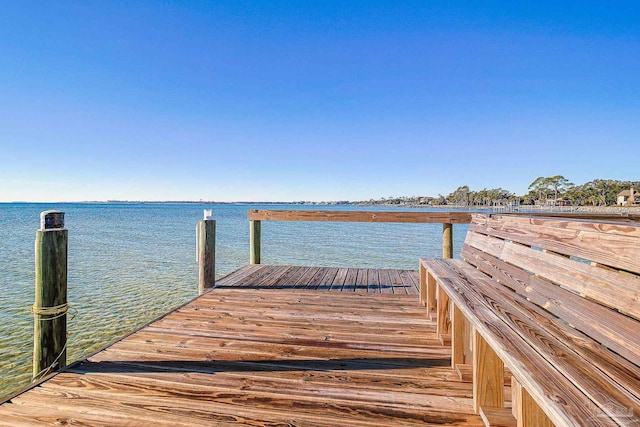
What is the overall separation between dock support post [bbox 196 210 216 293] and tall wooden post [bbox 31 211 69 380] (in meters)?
1.96

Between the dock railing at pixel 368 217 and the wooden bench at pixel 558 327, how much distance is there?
267 centimetres

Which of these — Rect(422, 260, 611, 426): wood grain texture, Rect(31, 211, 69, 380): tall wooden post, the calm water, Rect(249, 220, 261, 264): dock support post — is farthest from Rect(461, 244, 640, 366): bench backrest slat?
the calm water

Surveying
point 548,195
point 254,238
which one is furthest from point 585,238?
point 548,195

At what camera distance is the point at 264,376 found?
2.04m

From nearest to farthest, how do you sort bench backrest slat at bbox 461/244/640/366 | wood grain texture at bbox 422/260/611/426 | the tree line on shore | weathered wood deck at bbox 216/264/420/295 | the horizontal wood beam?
wood grain texture at bbox 422/260/611/426 < bench backrest slat at bbox 461/244/640/366 < weathered wood deck at bbox 216/264/420/295 < the horizontal wood beam < the tree line on shore

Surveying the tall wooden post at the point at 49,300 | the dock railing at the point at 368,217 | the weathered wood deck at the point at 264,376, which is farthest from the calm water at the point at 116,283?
the dock railing at the point at 368,217

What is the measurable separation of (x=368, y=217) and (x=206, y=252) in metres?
2.65

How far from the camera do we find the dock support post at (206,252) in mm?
4184

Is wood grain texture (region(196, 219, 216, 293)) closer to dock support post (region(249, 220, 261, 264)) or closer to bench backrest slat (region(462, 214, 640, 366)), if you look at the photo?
dock support post (region(249, 220, 261, 264))

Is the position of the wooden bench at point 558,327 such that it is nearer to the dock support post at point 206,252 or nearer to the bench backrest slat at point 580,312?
the bench backrest slat at point 580,312

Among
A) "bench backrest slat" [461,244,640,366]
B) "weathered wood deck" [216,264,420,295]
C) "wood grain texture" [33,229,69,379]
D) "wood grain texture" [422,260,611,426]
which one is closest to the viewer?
"wood grain texture" [422,260,611,426]

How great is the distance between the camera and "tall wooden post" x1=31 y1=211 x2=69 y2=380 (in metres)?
2.11

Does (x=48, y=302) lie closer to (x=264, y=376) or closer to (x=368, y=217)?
(x=264, y=376)

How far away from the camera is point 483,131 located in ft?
74.9
